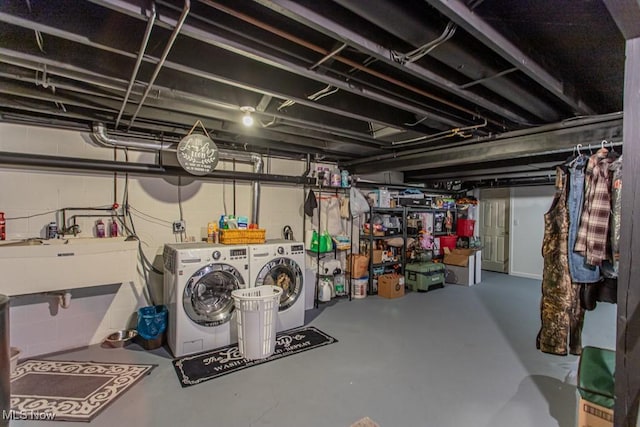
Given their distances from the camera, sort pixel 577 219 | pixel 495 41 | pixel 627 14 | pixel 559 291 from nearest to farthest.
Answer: pixel 627 14, pixel 495 41, pixel 577 219, pixel 559 291

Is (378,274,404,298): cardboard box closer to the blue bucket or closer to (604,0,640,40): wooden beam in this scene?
the blue bucket

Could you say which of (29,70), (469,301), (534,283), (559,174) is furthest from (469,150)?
(534,283)

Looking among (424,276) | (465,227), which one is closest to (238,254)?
(424,276)

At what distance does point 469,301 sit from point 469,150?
2638 mm

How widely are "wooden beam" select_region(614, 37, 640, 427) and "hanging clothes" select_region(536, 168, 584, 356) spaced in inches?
49.5

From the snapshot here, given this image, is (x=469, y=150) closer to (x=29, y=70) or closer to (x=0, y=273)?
(x=29, y=70)

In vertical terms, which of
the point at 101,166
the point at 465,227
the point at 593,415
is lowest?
the point at 593,415

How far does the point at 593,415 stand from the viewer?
1576mm

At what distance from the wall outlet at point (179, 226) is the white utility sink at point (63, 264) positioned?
64 centimetres

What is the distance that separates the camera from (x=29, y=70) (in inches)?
78.5

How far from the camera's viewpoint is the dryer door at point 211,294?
9.47 ft

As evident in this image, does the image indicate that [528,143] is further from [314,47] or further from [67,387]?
[67,387]

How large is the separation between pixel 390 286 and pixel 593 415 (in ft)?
10.8
